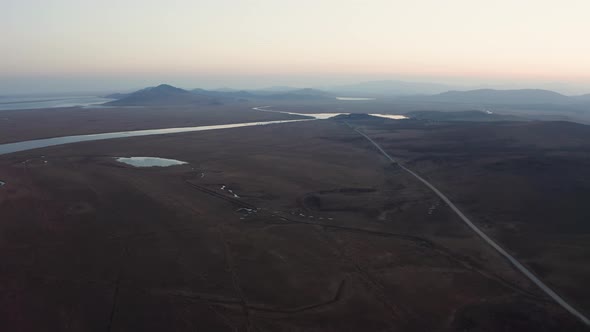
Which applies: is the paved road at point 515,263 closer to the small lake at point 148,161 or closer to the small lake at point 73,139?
the small lake at point 148,161

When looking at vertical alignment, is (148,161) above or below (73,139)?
below

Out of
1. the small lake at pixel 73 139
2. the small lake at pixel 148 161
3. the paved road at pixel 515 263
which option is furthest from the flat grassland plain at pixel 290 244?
the small lake at pixel 73 139

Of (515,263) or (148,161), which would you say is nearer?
(515,263)

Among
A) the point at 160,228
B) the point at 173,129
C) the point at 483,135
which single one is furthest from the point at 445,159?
the point at 173,129

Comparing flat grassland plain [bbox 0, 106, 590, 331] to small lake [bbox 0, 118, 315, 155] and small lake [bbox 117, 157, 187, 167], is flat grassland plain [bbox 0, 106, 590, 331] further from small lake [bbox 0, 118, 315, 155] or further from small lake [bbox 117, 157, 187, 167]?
small lake [bbox 0, 118, 315, 155]

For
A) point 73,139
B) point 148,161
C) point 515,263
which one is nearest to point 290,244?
point 515,263

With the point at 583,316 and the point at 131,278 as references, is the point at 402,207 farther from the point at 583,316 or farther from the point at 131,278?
the point at 131,278

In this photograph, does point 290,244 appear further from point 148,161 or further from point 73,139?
point 73,139
